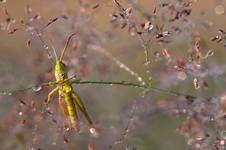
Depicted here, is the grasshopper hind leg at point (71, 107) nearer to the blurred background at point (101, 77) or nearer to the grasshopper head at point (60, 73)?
the grasshopper head at point (60, 73)

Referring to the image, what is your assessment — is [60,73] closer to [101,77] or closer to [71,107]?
[71,107]

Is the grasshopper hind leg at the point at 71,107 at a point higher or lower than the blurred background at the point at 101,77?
lower

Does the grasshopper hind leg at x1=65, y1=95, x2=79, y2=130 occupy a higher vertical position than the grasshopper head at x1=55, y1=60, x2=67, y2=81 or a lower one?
lower

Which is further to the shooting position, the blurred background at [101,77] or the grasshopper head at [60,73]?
the blurred background at [101,77]

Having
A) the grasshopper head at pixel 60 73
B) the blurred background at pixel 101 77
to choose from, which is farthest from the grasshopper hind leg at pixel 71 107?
the blurred background at pixel 101 77

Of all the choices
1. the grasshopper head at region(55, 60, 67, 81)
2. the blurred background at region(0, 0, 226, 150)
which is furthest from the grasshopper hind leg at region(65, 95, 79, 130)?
the blurred background at region(0, 0, 226, 150)

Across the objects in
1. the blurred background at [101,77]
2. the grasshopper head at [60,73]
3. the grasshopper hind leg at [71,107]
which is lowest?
the grasshopper hind leg at [71,107]

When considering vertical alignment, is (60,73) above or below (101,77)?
below

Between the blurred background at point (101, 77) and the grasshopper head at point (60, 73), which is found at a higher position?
the blurred background at point (101, 77)

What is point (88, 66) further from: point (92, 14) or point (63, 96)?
point (63, 96)

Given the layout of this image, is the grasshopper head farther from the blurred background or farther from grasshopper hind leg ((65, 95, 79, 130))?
the blurred background

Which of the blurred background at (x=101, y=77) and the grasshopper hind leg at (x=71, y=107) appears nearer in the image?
the grasshopper hind leg at (x=71, y=107)

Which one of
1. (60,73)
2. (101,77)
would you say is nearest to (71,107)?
(60,73)
